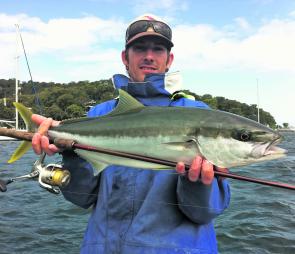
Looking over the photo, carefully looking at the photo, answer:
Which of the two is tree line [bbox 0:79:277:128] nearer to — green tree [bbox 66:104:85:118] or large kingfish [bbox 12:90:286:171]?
green tree [bbox 66:104:85:118]

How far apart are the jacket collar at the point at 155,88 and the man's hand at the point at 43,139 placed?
2.76ft

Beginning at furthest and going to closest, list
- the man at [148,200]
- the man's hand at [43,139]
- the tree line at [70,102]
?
1. the tree line at [70,102]
2. the man's hand at [43,139]
3. the man at [148,200]

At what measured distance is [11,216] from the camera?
35.3 feet

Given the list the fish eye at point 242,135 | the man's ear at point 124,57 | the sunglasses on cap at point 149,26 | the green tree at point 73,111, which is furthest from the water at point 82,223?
the green tree at point 73,111

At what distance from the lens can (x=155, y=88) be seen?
3.88m

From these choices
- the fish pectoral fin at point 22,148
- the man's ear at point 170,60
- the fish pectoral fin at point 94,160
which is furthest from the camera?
the man's ear at point 170,60

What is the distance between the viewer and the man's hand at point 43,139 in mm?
3576

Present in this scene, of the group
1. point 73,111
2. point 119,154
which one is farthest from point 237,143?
point 73,111

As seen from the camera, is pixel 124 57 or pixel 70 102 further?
pixel 70 102

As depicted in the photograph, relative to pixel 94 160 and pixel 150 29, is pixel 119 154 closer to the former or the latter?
pixel 94 160

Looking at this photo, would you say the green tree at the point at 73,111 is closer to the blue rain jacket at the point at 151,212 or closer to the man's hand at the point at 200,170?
the blue rain jacket at the point at 151,212

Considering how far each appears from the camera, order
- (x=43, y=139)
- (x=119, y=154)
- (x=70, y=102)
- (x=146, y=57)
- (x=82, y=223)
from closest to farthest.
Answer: (x=119, y=154) → (x=43, y=139) → (x=146, y=57) → (x=82, y=223) → (x=70, y=102)

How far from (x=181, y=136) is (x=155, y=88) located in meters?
0.92

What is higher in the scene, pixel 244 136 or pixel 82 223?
pixel 244 136
